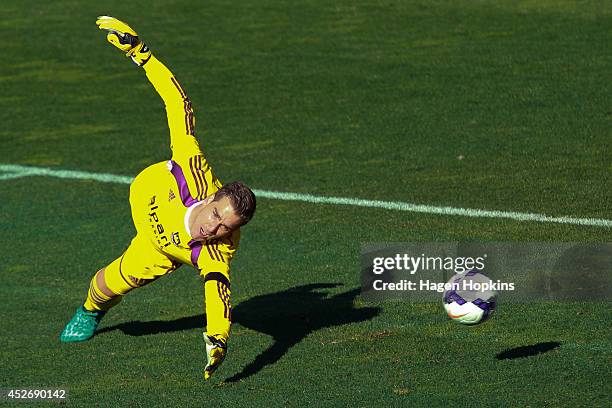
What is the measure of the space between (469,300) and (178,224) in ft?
7.44

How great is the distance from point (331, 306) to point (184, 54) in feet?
41.1

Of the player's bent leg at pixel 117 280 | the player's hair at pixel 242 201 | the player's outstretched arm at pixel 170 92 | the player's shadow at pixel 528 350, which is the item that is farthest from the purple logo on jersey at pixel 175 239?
the player's shadow at pixel 528 350

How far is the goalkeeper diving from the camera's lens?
891cm

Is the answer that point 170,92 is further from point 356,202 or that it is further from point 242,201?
point 356,202

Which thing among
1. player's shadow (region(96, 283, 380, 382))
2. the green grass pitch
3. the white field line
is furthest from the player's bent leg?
the white field line

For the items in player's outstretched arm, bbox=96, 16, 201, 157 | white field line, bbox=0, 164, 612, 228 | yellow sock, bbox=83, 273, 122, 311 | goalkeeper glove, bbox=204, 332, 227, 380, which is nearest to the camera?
goalkeeper glove, bbox=204, 332, 227, 380

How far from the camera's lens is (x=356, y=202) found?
15125 millimetres

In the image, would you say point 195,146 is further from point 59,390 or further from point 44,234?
point 44,234

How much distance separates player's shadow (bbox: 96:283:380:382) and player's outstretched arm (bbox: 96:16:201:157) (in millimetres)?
1775

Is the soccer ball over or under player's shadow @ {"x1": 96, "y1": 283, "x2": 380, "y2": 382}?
over

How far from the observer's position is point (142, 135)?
62.4 feet

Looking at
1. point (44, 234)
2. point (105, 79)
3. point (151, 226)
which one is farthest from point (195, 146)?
point (105, 79)

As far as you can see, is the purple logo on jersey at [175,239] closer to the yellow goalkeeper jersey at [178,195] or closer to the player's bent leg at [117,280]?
the yellow goalkeeper jersey at [178,195]

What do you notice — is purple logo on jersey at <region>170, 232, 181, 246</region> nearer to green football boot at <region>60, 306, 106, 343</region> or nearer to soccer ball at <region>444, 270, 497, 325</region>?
green football boot at <region>60, 306, 106, 343</region>
